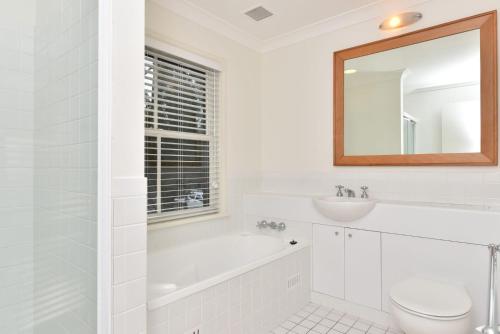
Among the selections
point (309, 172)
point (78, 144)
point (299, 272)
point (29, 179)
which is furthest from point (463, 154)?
point (29, 179)

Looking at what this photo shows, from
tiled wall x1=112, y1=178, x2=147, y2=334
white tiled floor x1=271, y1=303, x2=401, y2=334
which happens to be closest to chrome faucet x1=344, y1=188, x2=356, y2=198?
white tiled floor x1=271, y1=303, x2=401, y2=334

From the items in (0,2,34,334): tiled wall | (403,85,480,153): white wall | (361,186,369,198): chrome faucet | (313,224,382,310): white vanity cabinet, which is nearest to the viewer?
(0,2,34,334): tiled wall

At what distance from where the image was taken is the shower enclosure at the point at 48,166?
4.11 feet

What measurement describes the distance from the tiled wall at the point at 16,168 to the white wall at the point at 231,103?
2.89ft

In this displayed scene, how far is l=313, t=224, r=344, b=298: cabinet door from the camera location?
2.41 meters

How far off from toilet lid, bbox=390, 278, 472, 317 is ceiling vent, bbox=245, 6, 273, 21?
237 cm

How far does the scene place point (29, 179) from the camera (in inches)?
57.2

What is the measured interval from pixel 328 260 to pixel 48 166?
2098 millimetres

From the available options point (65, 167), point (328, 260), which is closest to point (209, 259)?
point (328, 260)

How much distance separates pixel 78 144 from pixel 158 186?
105 centimetres

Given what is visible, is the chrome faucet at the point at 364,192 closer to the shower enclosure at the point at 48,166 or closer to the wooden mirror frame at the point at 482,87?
the wooden mirror frame at the point at 482,87

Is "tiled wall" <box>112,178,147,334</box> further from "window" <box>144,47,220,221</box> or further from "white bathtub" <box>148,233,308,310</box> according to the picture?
"window" <box>144,47,220,221</box>

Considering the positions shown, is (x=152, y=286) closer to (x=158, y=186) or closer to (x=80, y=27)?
(x=158, y=186)

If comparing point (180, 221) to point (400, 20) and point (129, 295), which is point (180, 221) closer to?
point (129, 295)
